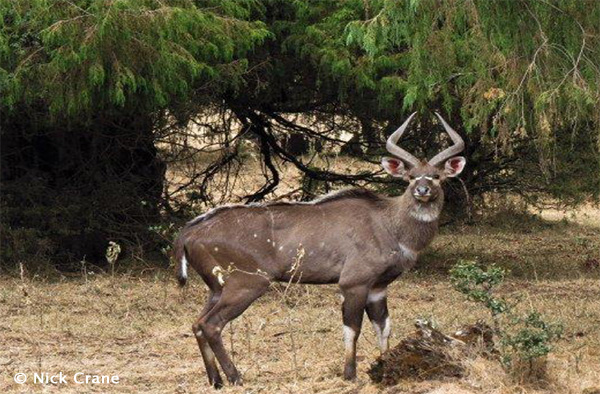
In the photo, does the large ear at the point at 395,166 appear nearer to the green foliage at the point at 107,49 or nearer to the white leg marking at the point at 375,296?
the white leg marking at the point at 375,296

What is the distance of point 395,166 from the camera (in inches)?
360

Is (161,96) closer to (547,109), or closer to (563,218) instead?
(547,109)

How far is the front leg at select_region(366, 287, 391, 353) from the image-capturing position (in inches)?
339

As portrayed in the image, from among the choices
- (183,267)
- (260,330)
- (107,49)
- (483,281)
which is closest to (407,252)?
(483,281)

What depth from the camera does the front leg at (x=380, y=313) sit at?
8.61 meters

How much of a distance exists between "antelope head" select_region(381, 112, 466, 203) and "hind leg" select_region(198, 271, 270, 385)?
4.28ft

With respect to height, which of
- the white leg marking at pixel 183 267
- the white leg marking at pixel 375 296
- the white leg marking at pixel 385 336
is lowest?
the white leg marking at pixel 385 336

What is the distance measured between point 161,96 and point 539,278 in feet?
15.5

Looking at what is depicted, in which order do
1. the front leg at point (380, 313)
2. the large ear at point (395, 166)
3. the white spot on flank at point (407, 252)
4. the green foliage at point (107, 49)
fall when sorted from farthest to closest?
the green foliage at point (107, 49) < the large ear at point (395, 166) < the white spot on flank at point (407, 252) < the front leg at point (380, 313)

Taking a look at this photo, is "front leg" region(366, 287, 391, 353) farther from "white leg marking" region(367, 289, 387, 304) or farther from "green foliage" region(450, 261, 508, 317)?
"green foliage" region(450, 261, 508, 317)

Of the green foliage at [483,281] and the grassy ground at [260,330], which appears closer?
the green foliage at [483,281]

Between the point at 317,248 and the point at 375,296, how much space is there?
20.2 inches

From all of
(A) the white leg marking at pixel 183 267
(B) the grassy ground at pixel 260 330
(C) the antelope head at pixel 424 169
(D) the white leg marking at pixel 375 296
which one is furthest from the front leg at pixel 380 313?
(A) the white leg marking at pixel 183 267

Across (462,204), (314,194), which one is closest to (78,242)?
(314,194)
